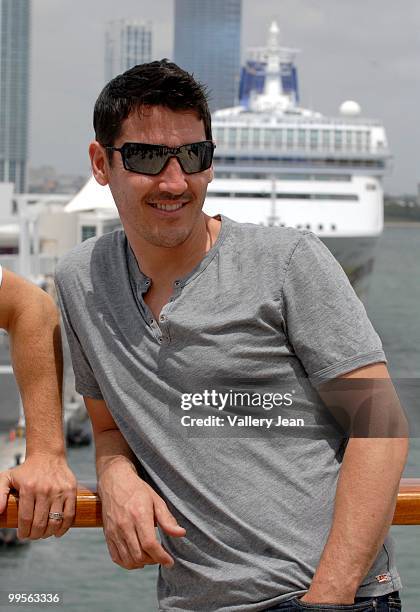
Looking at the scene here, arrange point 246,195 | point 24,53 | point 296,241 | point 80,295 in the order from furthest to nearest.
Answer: point 24,53
point 246,195
point 80,295
point 296,241

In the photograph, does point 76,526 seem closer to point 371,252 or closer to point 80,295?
point 80,295

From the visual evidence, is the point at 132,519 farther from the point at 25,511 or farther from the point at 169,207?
the point at 169,207

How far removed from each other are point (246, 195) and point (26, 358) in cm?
2650

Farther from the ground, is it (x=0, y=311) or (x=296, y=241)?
(x=296, y=241)

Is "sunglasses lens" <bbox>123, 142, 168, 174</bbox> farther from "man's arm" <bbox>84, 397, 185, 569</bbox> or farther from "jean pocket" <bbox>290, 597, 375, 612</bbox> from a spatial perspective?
"jean pocket" <bbox>290, 597, 375, 612</bbox>

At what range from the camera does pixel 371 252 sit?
2872 cm

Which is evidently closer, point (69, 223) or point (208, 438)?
point (208, 438)

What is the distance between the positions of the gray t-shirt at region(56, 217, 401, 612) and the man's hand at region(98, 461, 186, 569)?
21 mm

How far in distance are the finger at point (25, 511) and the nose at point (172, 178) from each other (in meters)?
0.43

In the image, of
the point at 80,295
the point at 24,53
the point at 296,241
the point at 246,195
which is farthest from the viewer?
the point at 24,53

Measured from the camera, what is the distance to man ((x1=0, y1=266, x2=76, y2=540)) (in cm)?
140

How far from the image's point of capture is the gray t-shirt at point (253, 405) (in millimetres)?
1223

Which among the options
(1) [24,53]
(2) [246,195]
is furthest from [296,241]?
(1) [24,53]

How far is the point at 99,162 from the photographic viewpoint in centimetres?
138
